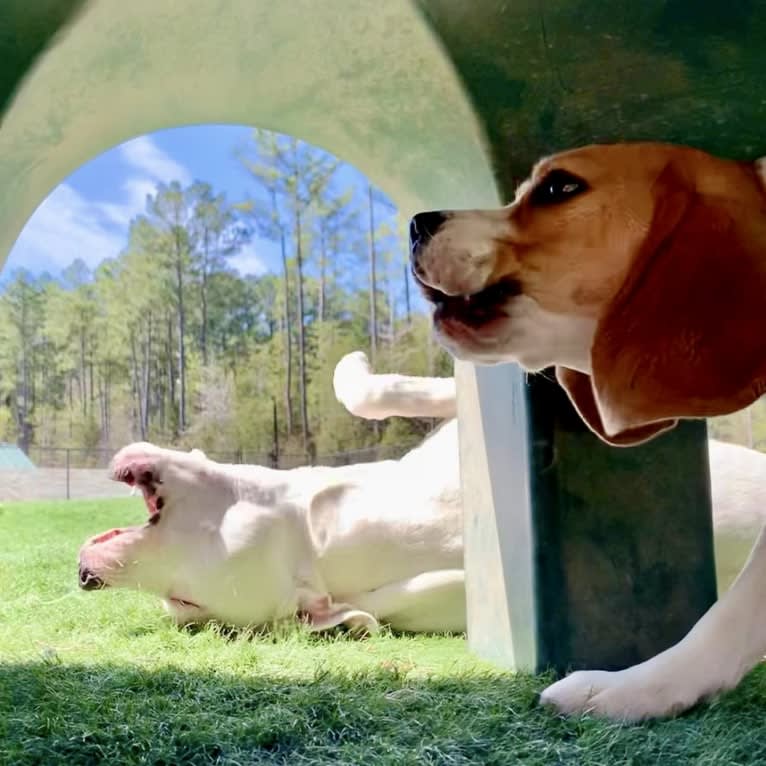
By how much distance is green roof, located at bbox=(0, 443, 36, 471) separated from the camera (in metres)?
4.37

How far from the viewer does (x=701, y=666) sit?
102cm

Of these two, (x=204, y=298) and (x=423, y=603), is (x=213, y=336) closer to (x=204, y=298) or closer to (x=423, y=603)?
(x=204, y=298)

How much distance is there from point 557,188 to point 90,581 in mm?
1234

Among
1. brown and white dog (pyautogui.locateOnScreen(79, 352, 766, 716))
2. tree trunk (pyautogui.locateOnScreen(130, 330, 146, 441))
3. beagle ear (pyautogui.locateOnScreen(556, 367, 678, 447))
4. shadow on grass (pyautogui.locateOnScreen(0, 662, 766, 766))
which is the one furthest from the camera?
tree trunk (pyautogui.locateOnScreen(130, 330, 146, 441))

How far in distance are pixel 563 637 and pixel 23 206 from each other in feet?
3.70

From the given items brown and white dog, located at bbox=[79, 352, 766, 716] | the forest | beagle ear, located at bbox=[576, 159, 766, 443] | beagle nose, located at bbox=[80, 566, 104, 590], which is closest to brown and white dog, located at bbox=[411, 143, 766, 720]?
beagle ear, located at bbox=[576, 159, 766, 443]

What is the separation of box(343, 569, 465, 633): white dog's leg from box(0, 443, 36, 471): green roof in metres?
3.14

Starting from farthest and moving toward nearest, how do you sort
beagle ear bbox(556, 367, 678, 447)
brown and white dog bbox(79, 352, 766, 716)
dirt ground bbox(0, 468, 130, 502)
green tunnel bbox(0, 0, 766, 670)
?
dirt ground bbox(0, 468, 130, 502) → brown and white dog bbox(79, 352, 766, 716) → green tunnel bbox(0, 0, 766, 670) → beagle ear bbox(556, 367, 678, 447)

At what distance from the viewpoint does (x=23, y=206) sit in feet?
4.95

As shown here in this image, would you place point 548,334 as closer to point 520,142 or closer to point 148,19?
point 520,142

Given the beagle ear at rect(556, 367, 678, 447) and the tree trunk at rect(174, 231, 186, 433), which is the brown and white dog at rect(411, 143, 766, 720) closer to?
the beagle ear at rect(556, 367, 678, 447)

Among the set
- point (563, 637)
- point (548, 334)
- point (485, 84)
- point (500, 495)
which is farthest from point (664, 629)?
point (485, 84)

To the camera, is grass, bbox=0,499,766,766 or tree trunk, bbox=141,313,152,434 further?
tree trunk, bbox=141,313,152,434

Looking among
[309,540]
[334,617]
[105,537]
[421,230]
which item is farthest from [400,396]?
[421,230]
